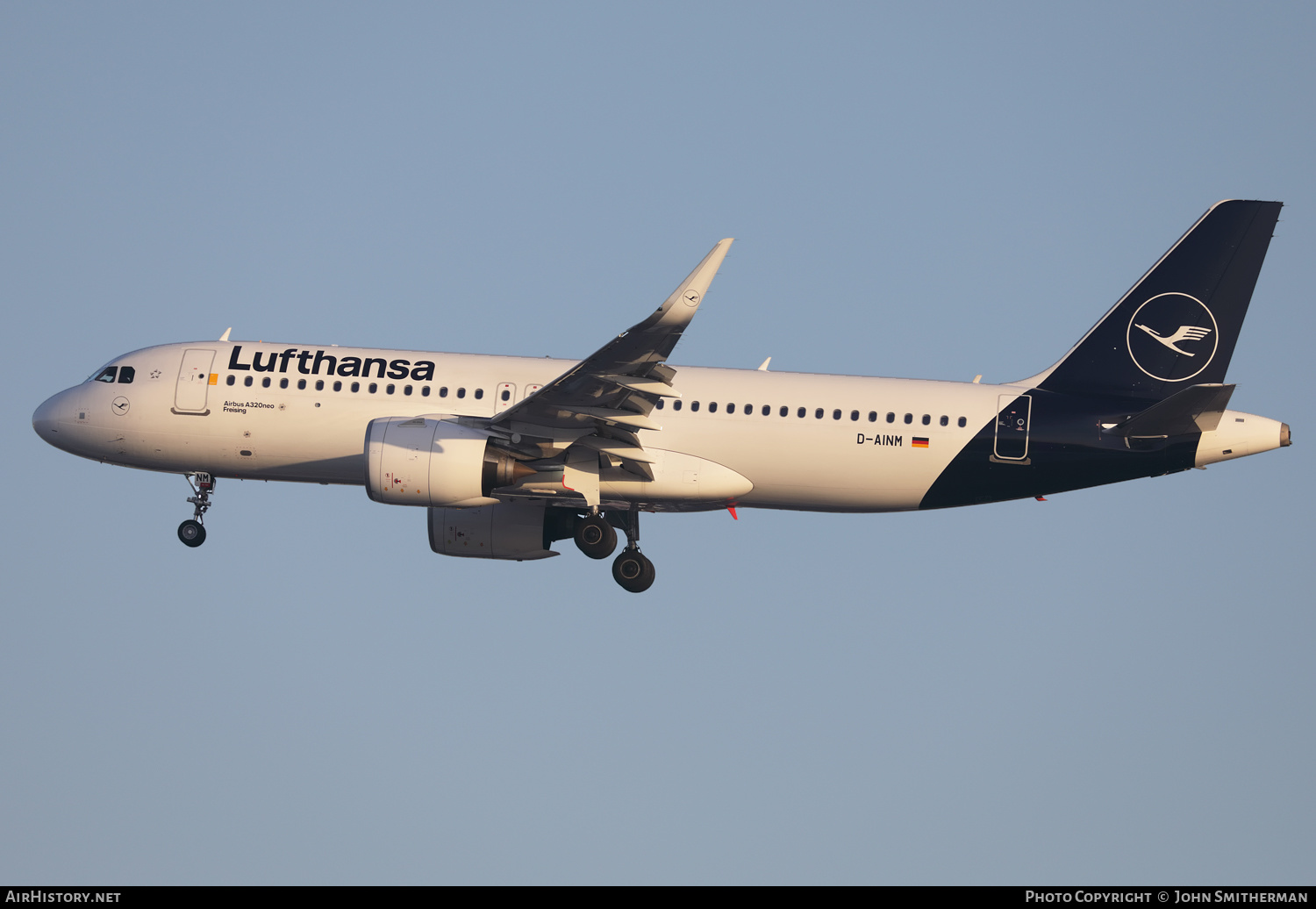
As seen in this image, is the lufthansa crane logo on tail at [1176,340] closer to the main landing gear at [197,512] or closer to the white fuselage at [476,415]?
the white fuselage at [476,415]

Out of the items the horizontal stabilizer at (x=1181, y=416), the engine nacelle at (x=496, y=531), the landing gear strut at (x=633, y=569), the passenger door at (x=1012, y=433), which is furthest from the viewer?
the engine nacelle at (x=496, y=531)

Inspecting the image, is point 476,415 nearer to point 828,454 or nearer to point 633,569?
point 633,569

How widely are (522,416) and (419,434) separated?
2.33 meters

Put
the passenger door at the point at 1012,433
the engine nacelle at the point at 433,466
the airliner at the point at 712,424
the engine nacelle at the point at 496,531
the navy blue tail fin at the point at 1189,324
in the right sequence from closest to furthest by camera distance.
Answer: the engine nacelle at the point at 433,466
the airliner at the point at 712,424
the passenger door at the point at 1012,433
the navy blue tail fin at the point at 1189,324
the engine nacelle at the point at 496,531

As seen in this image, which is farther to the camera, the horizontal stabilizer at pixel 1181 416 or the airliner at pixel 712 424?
the airliner at pixel 712 424

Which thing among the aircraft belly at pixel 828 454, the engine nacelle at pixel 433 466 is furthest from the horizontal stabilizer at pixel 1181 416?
the engine nacelle at pixel 433 466

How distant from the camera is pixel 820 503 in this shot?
35969 mm

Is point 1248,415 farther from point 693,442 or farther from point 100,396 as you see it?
point 100,396

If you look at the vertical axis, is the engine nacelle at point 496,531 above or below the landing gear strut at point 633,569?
above

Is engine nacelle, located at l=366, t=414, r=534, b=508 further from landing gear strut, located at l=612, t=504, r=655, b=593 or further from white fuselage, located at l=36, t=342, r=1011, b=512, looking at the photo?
landing gear strut, located at l=612, t=504, r=655, b=593

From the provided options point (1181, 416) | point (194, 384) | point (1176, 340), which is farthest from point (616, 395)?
point (1176, 340)

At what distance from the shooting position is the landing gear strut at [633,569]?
37312 mm

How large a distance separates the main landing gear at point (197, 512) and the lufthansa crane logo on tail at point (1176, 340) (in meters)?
22.9
